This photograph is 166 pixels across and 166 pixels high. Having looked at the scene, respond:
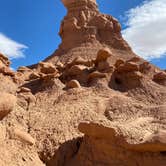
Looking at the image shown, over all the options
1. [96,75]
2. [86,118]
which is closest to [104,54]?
[96,75]

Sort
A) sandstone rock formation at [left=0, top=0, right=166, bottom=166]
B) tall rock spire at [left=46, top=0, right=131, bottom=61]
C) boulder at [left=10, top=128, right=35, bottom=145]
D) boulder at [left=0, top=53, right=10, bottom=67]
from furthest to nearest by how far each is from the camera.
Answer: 1. tall rock spire at [left=46, top=0, right=131, bottom=61]
2. boulder at [left=0, top=53, right=10, bottom=67]
3. boulder at [left=10, top=128, right=35, bottom=145]
4. sandstone rock formation at [left=0, top=0, right=166, bottom=166]

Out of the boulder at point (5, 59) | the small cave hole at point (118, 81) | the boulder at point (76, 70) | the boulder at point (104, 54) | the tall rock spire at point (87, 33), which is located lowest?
the small cave hole at point (118, 81)

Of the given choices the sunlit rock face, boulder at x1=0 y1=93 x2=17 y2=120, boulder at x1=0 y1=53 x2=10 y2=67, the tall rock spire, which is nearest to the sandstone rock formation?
boulder at x1=0 y1=93 x2=17 y2=120

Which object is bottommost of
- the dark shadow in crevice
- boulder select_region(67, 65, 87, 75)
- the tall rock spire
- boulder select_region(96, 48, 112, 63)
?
the dark shadow in crevice

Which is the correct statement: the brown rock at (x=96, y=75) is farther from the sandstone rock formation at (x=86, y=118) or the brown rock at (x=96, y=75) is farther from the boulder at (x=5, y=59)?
the boulder at (x=5, y=59)

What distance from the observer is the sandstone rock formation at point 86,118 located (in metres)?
10.4

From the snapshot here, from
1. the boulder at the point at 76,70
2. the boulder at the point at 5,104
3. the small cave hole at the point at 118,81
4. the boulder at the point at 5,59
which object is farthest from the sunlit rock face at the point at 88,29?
the boulder at the point at 5,104

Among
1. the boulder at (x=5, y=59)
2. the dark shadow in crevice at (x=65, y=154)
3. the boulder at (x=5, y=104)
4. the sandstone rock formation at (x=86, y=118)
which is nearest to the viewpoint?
the sandstone rock formation at (x=86, y=118)

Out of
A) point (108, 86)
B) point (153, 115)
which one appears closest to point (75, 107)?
point (153, 115)

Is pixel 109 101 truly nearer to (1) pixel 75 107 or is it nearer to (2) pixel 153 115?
(1) pixel 75 107

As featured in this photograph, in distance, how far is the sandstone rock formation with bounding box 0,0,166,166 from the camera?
34.0ft

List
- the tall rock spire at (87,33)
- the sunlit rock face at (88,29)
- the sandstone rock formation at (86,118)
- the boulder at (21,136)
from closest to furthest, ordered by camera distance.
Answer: the sandstone rock formation at (86,118) < the boulder at (21,136) < the tall rock spire at (87,33) < the sunlit rock face at (88,29)

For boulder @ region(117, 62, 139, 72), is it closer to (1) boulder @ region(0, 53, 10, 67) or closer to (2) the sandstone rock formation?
(2) the sandstone rock formation

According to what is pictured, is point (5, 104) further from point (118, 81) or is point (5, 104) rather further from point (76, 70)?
point (76, 70)
